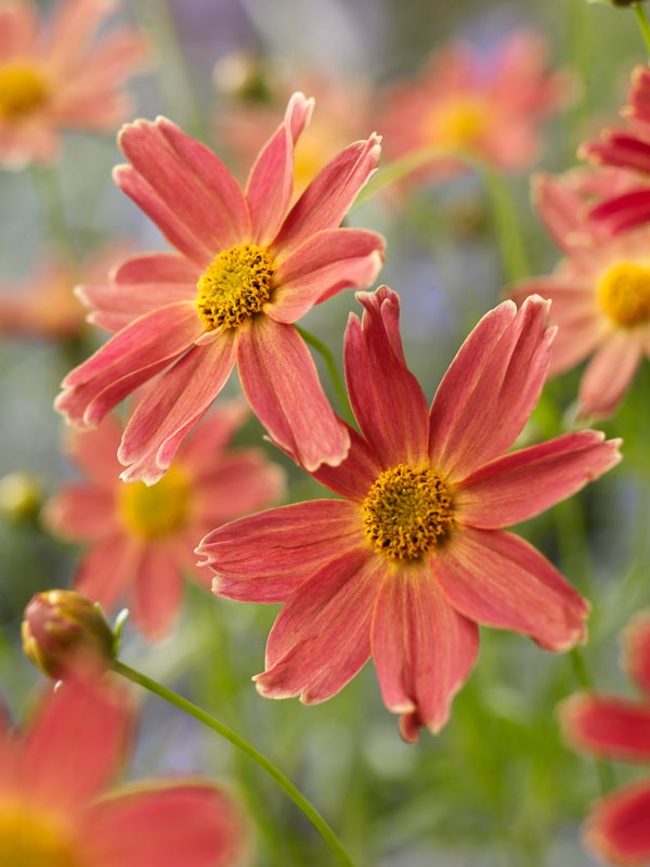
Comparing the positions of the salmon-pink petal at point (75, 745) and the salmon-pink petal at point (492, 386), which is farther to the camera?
the salmon-pink petal at point (492, 386)

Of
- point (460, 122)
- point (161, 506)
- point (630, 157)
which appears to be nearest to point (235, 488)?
point (161, 506)

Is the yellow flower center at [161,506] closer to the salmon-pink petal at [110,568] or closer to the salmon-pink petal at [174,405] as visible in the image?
the salmon-pink petal at [110,568]

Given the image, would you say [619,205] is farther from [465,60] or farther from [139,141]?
[465,60]

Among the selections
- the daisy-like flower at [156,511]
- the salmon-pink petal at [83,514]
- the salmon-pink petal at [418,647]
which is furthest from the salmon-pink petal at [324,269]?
the salmon-pink petal at [83,514]

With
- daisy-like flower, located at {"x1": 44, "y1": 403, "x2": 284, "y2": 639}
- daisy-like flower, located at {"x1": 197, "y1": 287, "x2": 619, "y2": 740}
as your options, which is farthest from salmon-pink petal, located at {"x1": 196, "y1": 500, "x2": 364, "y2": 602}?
daisy-like flower, located at {"x1": 44, "y1": 403, "x2": 284, "y2": 639}

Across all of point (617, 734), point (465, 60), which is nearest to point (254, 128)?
point (465, 60)

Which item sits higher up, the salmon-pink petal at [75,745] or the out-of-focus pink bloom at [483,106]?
the out-of-focus pink bloom at [483,106]
